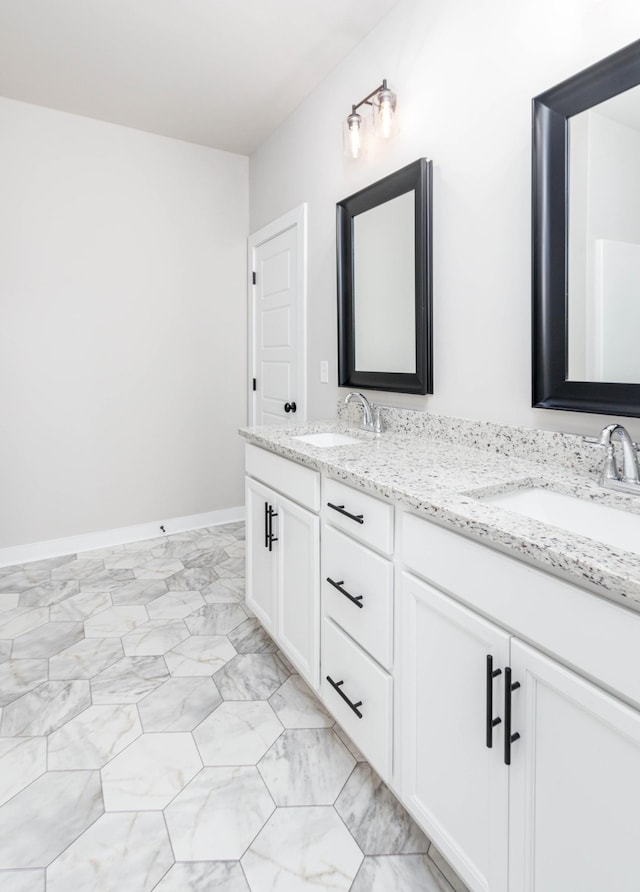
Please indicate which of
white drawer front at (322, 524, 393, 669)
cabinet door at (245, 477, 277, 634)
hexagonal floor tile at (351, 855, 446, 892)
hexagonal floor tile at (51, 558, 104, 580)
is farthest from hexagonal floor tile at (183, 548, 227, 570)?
hexagonal floor tile at (351, 855, 446, 892)

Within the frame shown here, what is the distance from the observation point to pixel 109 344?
3.33m

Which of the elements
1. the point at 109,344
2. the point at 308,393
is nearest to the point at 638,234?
the point at 308,393

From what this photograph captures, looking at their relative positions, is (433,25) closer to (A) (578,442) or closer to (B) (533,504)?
(A) (578,442)

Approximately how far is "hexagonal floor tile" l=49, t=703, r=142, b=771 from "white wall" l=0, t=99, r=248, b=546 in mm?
1784

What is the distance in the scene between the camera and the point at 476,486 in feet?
4.14

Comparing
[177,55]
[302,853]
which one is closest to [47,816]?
[302,853]

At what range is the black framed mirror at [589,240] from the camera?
1.28 metres

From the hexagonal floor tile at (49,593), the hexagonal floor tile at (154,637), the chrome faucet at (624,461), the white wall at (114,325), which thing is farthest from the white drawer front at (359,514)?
the white wall at (114,325)

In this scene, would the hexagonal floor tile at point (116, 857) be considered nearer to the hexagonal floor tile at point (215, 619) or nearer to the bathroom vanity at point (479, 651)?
the bathroom vanity at point (479, 651)

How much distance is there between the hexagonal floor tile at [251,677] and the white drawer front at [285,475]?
0.71 meters

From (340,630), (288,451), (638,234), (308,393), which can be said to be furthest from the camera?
(308,393)

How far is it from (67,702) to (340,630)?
105cm

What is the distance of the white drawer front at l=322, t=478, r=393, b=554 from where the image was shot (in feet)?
4.29

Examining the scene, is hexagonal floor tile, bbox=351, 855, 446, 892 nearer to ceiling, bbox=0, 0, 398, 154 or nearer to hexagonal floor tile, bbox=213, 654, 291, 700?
hexagonal floor tile, bbox=213, 654, 291, 700
